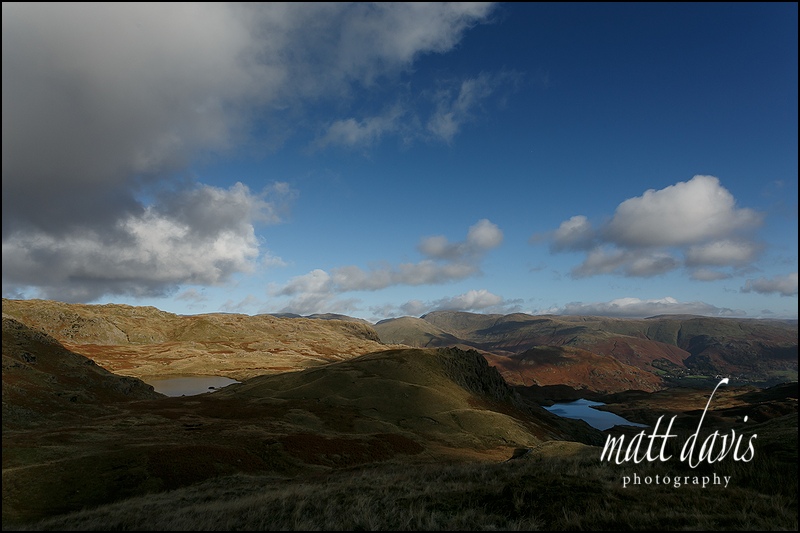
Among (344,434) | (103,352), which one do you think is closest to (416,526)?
(344,434)

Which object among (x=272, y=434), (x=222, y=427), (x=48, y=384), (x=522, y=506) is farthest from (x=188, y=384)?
(x=522, y=506)

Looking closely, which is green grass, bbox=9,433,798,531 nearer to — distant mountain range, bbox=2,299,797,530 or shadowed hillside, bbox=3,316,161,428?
distant mountain range, bbox=2,299,797,530

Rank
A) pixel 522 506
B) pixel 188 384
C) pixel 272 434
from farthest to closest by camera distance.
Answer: pixel 188 384 → pixel 272 434 → pixel 522 506

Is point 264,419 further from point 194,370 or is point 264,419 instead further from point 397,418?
point 194,370

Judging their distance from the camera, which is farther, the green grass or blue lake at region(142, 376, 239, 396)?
blue lake at region(142, 376, 239, 396)

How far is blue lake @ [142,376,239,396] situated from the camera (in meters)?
130

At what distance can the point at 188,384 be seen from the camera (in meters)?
144

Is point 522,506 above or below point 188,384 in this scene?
above

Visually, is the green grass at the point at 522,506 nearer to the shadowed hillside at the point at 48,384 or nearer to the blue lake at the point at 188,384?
the shadowed hillside at the point at 48,384

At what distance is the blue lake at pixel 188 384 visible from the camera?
129925 mm

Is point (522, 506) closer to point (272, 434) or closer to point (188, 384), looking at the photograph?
point (272, 434)

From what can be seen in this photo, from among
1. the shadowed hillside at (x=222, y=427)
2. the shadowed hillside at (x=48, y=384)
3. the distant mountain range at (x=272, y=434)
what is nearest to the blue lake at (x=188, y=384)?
the shadowed hillside at (x=222, y=427)

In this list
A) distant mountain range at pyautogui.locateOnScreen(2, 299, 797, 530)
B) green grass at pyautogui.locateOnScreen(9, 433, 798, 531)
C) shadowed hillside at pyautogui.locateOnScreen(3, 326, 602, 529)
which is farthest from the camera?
shadowed hillside at pyautogui.locateOnScreen(3, 326, 602, 529)

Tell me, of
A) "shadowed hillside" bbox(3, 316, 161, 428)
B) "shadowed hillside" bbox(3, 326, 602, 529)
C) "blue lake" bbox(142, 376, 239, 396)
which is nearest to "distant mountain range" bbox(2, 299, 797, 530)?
"shadowed hillside" bbox(3, 326, 602, 529)
